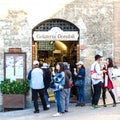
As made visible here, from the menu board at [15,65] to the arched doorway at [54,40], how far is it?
1.64ft

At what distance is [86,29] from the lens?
64.3 feet

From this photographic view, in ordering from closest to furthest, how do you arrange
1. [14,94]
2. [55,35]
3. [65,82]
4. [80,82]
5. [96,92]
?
[65,82] < [96,92] < [80,82] < [14,94] < [55,35]

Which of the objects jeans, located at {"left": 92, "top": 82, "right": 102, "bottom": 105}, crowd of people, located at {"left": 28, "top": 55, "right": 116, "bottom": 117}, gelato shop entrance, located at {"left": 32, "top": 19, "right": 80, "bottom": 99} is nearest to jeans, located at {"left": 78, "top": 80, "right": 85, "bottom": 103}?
crowd of people, located at {"left": 28, "top": 55, "right": 116, "bottom": 117}

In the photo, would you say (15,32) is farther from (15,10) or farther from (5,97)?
(5,97)

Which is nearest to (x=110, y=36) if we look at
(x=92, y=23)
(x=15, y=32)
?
(x=92, y=23)

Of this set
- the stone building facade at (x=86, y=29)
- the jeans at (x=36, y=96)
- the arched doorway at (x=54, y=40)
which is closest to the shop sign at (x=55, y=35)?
the arched doorway at (x=54, y=40)

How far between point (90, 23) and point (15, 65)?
3.28 meters

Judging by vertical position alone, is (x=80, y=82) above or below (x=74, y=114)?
above

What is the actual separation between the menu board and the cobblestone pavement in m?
1.54

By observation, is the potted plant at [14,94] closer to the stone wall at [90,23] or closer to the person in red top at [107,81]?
the stone wall at [90,23]

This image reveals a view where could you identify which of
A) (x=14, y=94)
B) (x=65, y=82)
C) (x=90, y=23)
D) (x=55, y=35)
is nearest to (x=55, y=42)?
(x=55, y=35)

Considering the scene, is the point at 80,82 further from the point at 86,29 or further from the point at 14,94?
the point at 14,94

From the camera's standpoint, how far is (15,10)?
19.6 metres

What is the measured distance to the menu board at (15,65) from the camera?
64.2 ft
